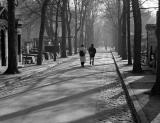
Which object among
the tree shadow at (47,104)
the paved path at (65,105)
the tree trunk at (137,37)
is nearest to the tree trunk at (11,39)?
the paved path at (65,105)

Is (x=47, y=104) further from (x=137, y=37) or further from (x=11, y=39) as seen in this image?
(x=137, y=37)

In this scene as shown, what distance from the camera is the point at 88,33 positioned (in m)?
85.0

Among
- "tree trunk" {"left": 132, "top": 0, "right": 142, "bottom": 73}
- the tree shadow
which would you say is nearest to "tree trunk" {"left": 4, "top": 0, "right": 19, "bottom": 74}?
"tree trunk" {"left": 132, "top": 0, "right": 142, "bottom": 73}

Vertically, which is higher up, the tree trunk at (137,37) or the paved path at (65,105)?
the tree trunk at (137,37)

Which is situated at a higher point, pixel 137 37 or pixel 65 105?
pixel 137 37

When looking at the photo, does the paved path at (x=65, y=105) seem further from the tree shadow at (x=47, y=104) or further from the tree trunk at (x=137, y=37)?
the tree trunk at (x=137, y=37)

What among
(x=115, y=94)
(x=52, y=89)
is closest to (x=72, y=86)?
(x=52, y=89)

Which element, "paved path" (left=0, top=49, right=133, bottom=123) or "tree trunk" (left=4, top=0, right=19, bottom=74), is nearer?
"paved path" (left=0, top=49, right=133, bottom=123)

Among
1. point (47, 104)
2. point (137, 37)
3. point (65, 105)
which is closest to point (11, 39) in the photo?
point (137, 37)

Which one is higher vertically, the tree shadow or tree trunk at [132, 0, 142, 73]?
tree trunk at [132, 0, 142, 73]

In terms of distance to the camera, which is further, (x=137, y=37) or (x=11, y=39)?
(x=11, y=39)

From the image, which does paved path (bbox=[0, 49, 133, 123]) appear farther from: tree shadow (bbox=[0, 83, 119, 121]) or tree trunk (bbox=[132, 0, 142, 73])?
tree trunk (bbox=[132, 0, 142, 73])

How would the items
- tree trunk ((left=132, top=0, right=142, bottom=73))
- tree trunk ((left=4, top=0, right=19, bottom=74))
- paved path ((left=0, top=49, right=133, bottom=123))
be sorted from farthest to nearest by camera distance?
tree trunk ((left=4, top=0, right=19, bottom=74)), tree trunk ((left=132, top=0, right=142, bottom=73)), paved path ((left=0, top=49, right=133, bottom=123))

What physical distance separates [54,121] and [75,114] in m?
0.94
